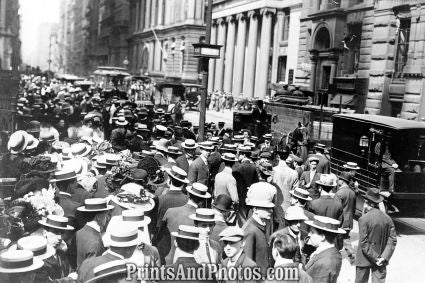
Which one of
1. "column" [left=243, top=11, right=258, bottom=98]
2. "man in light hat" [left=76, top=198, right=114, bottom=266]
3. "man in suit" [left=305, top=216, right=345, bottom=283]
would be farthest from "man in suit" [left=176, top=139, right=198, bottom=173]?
"column" [left=243, top=11, right=258, bottom=98]

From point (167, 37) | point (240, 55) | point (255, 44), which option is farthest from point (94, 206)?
point (167, 37)

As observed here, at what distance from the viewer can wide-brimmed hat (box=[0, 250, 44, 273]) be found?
3992 millimetres

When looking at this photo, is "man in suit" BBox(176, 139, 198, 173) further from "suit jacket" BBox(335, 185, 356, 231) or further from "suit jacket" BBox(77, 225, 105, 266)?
"suit jacket" BBox(77, 225, 105, 266)

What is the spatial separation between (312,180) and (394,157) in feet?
11.2

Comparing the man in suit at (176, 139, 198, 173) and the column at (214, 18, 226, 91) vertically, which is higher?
the column at (214, 18, 226, 91)

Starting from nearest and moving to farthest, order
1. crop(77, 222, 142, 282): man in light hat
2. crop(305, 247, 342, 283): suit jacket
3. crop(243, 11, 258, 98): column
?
1. crop(77, 222, 142, 282): man in light hat
2. crop(305, 247, 342, 283): suit jacket
3. crop(243, 11, 258, 98): column

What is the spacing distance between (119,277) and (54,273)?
118cm

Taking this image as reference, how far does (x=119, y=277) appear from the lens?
13.5 feet

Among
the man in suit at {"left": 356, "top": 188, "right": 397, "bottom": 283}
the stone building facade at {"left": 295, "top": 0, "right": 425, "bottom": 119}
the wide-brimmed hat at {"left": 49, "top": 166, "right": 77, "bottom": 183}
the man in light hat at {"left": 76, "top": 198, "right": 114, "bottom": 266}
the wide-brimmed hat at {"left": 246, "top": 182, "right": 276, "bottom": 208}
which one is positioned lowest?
the man in suit at {"left": 356, "top": 188, "right": 397, "bottom": 283}

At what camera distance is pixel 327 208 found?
7.93 meters

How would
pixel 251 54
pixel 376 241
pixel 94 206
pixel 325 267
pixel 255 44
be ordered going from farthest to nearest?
pixel 251 54 → pixel 255 44 → pixel 376 241 → pixel 94 206 → pixel 325 267

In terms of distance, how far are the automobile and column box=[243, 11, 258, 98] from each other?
1338 inches

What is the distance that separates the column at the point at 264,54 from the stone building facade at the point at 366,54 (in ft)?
30.1

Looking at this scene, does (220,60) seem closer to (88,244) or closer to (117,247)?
(88,244)
